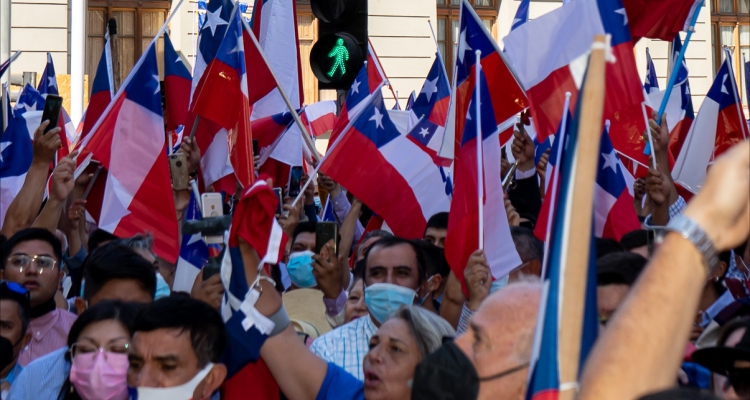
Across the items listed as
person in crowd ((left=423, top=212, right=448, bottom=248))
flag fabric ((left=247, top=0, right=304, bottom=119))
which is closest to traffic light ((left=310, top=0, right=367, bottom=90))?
flag fabric ((left=247, top=0, right=304, bottom=119))

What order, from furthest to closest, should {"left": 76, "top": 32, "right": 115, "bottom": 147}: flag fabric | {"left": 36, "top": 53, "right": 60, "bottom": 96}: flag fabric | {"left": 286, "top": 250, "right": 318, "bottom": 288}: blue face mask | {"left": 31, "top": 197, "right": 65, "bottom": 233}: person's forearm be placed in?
{"left": 36, "top": 53, "right": 60, "bottom": 96}: flag fabric → {"left": 76, "top": 32, "right": 115, "bottom": 147}: flag fabric → {"left": 286, "top": 250, "right": 318, "bottom": 288}: blue face mask → {"left": 31, "top": 197, "right": 65, "bottom": 233}: person's forearm

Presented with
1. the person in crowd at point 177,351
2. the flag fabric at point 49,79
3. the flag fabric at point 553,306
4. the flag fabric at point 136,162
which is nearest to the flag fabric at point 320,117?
the flag fabric at point 49,79

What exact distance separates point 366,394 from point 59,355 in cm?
115

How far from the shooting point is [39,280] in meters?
4.61

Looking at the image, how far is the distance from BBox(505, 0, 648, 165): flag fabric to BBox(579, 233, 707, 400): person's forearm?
12.1ft

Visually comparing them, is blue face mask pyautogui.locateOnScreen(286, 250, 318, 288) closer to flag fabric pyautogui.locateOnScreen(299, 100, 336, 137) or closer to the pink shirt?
the pink shirt

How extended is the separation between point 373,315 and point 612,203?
2.16 metres

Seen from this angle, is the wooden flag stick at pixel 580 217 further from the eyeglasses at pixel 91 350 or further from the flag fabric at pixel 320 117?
the flag fabric at pixel 320 117

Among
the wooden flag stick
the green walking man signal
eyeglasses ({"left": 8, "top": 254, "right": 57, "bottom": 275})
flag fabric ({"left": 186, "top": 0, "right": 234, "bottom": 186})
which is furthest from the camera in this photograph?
the green walking man signal

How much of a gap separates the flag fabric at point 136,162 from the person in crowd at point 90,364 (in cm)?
184

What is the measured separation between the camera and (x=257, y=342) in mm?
3176

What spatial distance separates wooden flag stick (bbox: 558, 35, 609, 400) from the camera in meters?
1.58

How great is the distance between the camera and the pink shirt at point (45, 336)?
445 cm

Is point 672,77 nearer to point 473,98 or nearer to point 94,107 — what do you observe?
point 473,98
